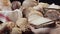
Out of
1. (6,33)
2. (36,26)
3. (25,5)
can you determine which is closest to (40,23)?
(36,26)

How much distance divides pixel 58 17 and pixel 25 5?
0.68ft

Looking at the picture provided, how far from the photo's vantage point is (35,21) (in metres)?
0.50

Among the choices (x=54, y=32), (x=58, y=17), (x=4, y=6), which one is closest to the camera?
(x=54, y=32)

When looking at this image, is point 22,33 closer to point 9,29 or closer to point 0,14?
point 9,29

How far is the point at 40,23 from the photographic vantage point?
1.55ft

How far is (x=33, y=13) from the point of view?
0.57 m

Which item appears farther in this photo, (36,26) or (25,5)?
(25,5)

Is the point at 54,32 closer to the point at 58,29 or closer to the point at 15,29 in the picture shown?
the point at 58,29

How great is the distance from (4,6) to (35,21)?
8.6 inches

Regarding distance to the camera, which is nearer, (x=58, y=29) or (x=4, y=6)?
(x=58, y=29)

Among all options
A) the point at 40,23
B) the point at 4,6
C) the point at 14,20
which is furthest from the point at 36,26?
the point at 4,6

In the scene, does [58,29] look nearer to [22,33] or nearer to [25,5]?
[22,33]

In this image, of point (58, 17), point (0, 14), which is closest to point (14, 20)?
point (0, 14)

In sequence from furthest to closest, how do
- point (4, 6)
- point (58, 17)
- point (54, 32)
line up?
1. point (4, 6)
2. point (58, 17)
3. point (54, 32)
